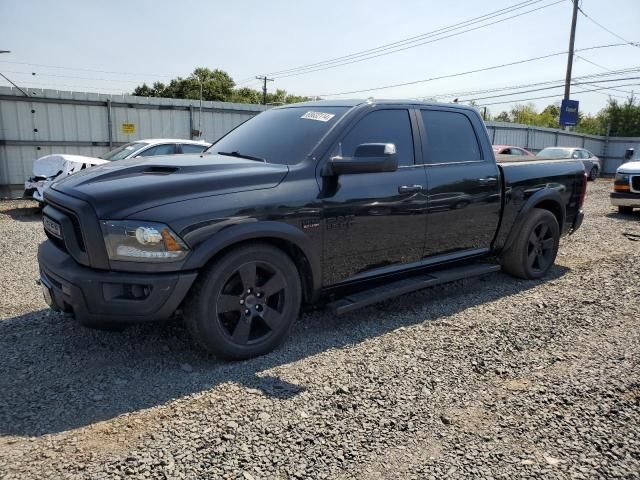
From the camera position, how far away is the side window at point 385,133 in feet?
13.1

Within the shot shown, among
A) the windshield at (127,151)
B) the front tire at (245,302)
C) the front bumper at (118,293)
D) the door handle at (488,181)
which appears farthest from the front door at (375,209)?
the windshield at (127,151)

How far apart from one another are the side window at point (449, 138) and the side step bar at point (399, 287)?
103 centimetres

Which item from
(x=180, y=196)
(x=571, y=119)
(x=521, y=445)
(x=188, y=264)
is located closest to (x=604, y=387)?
(x=521, y=445)

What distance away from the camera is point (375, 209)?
3.97 meters

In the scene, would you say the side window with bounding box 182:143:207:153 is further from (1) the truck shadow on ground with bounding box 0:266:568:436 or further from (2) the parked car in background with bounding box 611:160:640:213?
(2) the parked car in background with bounding box 611:160:640:213

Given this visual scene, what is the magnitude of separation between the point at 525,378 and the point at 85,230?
2.97m

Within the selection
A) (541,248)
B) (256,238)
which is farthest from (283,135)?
(541,248)

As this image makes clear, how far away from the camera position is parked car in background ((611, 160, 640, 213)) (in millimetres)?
10666

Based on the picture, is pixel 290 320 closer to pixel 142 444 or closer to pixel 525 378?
pixel 142 444

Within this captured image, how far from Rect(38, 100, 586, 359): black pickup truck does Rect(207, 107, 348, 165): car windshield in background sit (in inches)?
0.6

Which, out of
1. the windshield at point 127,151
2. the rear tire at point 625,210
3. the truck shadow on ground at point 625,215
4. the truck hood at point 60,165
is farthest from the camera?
the rear tire at point 625,210

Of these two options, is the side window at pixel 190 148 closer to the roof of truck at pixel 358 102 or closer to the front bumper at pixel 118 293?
the roof of truck at pixel 358 102

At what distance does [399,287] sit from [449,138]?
1.55 metres

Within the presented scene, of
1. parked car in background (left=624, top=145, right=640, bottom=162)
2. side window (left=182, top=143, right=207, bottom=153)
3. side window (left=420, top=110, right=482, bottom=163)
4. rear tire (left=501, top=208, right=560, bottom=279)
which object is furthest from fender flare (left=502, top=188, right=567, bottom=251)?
parked car in background (left=624, top=145, right=640, bottom=162)
